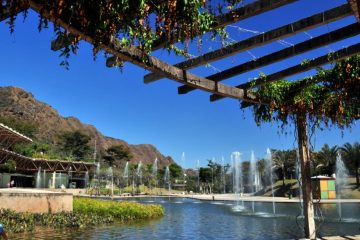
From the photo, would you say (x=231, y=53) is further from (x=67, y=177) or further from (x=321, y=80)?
(x=67, y=177)

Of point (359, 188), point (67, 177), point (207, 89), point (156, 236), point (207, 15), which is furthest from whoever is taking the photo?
point (67, 177)

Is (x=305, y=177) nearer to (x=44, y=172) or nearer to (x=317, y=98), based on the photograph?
(x=317, y=98)

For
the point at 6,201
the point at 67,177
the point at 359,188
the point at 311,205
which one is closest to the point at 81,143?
the point at 67,177

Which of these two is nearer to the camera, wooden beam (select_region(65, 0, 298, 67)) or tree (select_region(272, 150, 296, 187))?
wooden beam (select_region(65, 0, 298, 67))

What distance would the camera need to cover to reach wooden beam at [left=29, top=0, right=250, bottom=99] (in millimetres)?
3538

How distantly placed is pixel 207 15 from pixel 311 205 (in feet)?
18.0

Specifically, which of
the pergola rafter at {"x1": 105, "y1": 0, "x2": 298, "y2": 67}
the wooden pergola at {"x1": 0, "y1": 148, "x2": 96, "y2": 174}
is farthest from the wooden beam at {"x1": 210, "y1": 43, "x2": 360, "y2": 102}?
the wooden pergola at {"x1": 0, "y1": 148, "x2": 96, "y2": 174}

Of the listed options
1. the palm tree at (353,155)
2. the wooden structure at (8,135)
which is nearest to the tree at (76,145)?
the wooden structure at (8,135)

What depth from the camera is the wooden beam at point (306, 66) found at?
5.84 metres

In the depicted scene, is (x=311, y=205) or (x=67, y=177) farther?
(x=67, y=177)

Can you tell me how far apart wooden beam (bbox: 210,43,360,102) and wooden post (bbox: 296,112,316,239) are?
154 cm

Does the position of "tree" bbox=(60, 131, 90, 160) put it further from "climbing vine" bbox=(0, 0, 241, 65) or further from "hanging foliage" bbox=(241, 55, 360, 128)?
"climbing vine" bbox=(0, 0, 241, 65)

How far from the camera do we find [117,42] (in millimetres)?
4426

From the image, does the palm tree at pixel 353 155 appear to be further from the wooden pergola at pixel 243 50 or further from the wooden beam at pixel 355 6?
the wooden beam at pixel 355 6
